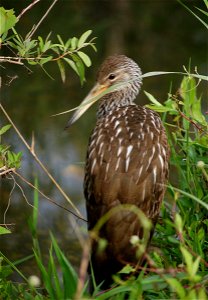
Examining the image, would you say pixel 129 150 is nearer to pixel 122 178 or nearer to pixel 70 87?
pixel 122 178

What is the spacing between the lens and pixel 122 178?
3.87m

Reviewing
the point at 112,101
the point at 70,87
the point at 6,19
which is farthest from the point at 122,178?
the point at 70,87

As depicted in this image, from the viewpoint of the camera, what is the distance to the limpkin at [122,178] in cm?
378

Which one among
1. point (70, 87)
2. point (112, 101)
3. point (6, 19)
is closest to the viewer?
point (6, 19)

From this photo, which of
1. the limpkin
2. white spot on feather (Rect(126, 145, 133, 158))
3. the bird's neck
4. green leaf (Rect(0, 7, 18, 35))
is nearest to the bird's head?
the bird's neck

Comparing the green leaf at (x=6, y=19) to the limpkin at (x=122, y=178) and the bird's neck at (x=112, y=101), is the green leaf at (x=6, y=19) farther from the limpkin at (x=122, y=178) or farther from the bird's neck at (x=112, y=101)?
the bird's neck at (x=112, y=101)

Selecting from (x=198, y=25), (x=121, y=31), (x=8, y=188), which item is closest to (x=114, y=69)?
(x=8, y=188)

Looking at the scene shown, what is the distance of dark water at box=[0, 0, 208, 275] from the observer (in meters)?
6.70

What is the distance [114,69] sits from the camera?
507cm

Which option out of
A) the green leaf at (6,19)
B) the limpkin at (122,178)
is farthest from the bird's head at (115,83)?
the green leaf at (6,19)

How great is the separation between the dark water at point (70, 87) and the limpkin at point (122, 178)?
92cm

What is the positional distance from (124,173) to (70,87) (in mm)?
5382

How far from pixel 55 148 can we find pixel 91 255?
3.86m

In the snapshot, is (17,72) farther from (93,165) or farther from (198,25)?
(93,165)
